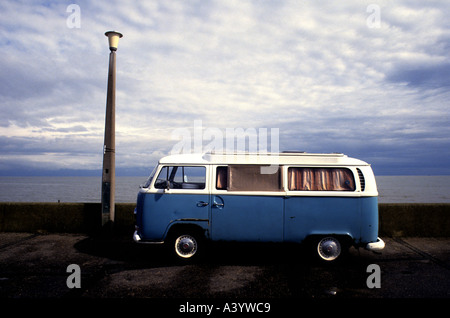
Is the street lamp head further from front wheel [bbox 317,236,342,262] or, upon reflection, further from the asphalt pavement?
front wheel [bbox 317,236,342,262]

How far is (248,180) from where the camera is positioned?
6.92 metres

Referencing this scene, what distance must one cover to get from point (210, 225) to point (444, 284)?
14.2 feet

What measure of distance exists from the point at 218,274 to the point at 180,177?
2192 millimetres

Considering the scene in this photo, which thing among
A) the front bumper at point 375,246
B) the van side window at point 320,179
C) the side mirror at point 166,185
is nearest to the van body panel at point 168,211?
the side mirror at point 166,185

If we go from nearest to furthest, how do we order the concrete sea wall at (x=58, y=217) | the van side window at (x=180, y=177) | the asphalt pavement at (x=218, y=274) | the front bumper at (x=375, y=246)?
the asphalt pavement at (x=218, y=274) < the front bumper at (x=375, y=246) < the van side window at (x=180, y=177) < the concrete sea wall at (x=58, y=217)

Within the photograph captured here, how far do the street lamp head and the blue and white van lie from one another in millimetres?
4455

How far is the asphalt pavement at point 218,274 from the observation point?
16.9 feet

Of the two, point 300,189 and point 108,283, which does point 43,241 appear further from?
point 300,189

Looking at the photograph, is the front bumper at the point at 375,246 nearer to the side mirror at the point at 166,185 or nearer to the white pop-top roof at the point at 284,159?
the white pop-top roof at the point at 284,159

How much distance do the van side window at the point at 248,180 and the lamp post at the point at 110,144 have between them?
3.73 m

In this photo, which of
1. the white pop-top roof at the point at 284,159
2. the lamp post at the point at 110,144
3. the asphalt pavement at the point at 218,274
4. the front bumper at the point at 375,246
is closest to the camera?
the asphalt pavement at the point at 218,274

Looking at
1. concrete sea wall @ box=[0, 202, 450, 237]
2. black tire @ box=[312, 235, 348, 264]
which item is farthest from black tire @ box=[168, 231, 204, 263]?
concrete sea wall @ box=[0, 202, 450, 237]

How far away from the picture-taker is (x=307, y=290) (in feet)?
17.5
